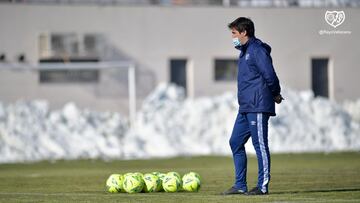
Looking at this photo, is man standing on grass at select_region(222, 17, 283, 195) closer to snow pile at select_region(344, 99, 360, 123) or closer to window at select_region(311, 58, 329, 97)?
snow pile at select_region(344, 99, 360, 123)

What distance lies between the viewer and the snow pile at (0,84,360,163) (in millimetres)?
34750

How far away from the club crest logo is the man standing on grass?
1801cm

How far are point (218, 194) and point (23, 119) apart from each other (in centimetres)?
1967

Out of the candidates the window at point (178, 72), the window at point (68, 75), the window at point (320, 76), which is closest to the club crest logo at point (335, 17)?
the window at point (320, 76)

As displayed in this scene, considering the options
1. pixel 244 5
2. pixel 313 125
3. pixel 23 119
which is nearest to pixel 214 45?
pixel 244 5

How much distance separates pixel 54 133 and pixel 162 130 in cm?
341

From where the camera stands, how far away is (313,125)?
3759 cm

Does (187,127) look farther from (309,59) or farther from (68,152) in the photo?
(309,59)

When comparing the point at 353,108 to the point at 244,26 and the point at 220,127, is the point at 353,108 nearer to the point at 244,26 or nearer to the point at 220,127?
the point at 220,127

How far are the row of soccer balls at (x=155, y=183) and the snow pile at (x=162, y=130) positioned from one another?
16387 millimetres

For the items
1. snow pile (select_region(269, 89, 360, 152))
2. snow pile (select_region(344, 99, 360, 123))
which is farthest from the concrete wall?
snow pile (select_region(269, 89, 360, 152))

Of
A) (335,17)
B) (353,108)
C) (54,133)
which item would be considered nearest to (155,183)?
(54,133)

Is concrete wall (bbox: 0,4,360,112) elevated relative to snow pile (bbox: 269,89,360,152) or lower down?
elevated

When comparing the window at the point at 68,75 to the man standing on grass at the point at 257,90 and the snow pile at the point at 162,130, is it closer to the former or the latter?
the snow pile at the point at 162,130
